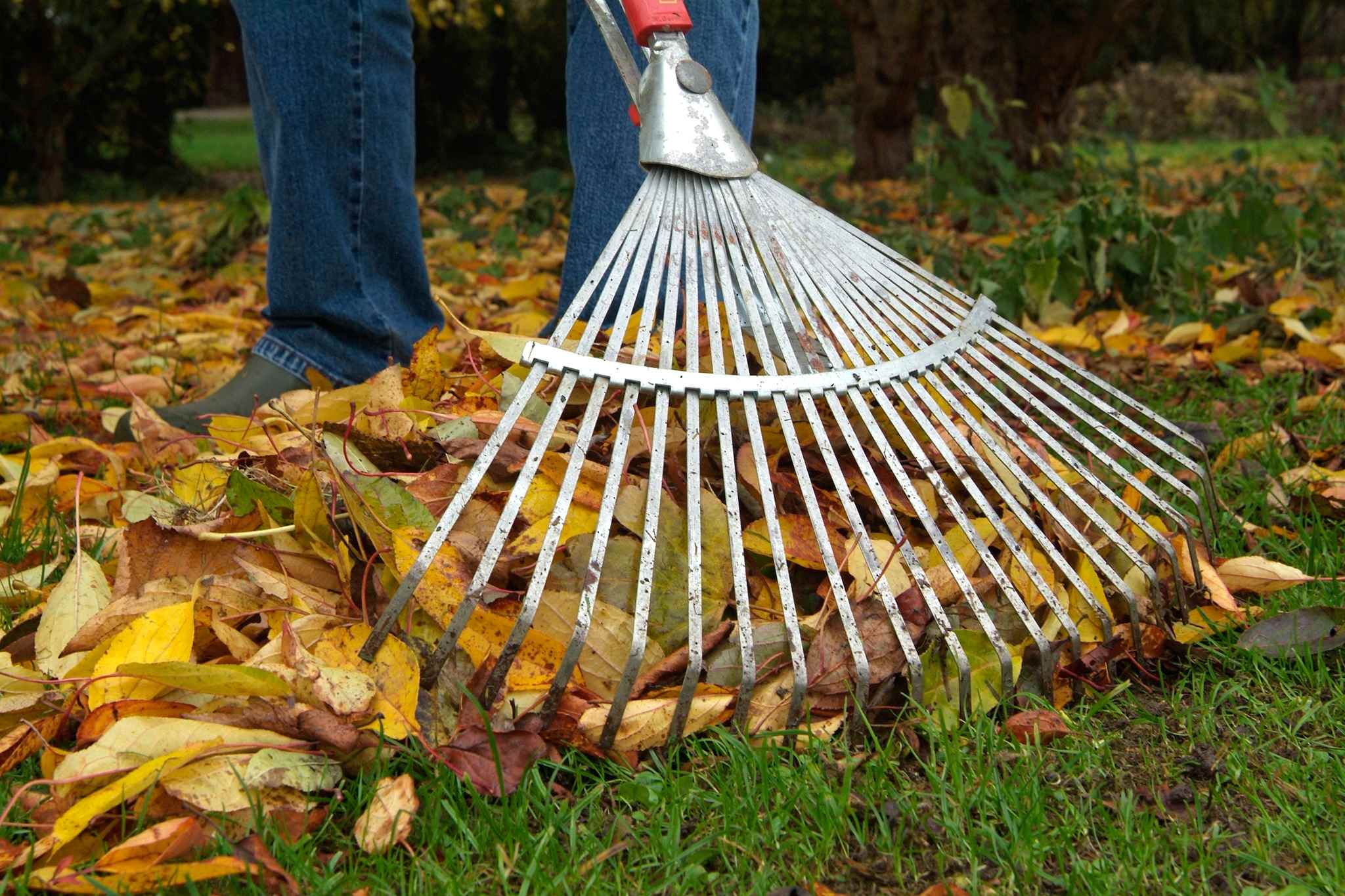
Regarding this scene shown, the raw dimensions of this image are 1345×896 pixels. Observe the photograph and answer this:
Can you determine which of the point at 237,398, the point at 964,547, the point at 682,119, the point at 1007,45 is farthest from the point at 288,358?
the point at 1007,45

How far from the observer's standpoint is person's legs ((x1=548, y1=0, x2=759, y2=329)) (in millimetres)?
1918

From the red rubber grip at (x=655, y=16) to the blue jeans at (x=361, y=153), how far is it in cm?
31

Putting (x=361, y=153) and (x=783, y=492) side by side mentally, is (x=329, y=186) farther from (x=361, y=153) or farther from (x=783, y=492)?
(x=783, y=492)

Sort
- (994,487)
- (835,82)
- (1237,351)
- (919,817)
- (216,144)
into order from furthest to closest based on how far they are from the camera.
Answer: (835,82) < (216,144) < (1237,351) < (994,487) < (919,817)

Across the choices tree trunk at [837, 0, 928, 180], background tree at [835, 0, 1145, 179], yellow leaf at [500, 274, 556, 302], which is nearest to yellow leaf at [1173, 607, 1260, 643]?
yellow leaf at [500, 274, 556, 302]

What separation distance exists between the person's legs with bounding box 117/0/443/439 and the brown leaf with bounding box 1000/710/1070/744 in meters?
1.16

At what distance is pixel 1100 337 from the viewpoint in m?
2.64

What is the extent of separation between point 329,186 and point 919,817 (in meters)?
1.50

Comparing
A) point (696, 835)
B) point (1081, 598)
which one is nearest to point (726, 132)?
point (1081, 598)

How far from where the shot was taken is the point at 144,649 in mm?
1184

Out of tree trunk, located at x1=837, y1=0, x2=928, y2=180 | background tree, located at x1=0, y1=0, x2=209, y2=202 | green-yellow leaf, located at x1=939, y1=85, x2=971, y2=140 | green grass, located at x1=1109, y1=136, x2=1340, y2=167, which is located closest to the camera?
green-yellow leaf, located at x1=939, y1=85, x2=971, y2=140

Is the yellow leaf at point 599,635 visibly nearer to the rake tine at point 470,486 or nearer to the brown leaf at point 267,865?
the rake tine at point 470,486

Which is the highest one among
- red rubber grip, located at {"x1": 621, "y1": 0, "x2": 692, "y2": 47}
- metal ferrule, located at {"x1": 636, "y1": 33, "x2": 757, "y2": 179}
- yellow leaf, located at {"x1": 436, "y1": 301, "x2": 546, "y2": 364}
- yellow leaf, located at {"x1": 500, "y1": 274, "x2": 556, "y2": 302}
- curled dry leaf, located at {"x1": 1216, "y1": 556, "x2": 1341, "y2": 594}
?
red rubber grip, located at {"x1": 621, "y1": 0, "x2": 692, "y2": 47}

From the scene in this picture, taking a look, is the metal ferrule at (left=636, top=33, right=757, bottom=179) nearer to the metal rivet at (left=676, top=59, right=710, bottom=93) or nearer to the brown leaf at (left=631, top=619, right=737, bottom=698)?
the metal rivet at (left=676, top=59, right=710, bottom=93)
